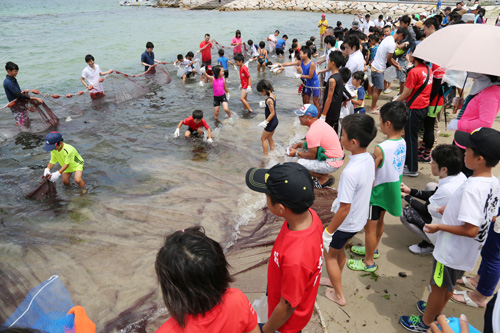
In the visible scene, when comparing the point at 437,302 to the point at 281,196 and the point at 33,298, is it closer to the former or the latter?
the point at 281,196

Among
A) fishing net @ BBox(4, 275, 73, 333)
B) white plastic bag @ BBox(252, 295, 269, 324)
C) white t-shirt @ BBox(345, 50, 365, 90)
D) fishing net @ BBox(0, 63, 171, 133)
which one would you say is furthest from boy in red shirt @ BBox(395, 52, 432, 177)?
fishing net @ BBox(0, 63, 171, 133)

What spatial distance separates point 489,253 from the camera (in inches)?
117

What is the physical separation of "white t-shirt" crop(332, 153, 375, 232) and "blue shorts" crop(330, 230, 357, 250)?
4 centimetres

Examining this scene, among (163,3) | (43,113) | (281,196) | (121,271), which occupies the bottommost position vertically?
(121,271)

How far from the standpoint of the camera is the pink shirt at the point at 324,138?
198 inches

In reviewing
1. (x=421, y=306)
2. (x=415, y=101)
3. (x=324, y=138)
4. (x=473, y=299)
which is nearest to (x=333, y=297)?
(x=421, y=306)

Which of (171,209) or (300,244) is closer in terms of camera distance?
(300,244)

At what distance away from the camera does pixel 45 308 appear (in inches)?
87.7

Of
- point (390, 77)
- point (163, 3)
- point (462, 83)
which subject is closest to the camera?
point (462, 83)

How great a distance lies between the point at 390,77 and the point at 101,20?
39.1 metres

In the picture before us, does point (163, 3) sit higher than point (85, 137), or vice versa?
point (163, 3)

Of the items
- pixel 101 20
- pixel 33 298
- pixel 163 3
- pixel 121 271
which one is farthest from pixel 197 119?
pixel 163 3

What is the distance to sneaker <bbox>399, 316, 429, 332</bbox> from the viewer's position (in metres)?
3.03

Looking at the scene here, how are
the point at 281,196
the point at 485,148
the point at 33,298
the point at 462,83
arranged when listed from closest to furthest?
1. the point at 281,196
2. the point at 33,298
3. the point at 485,148
4. the point at 462,83
